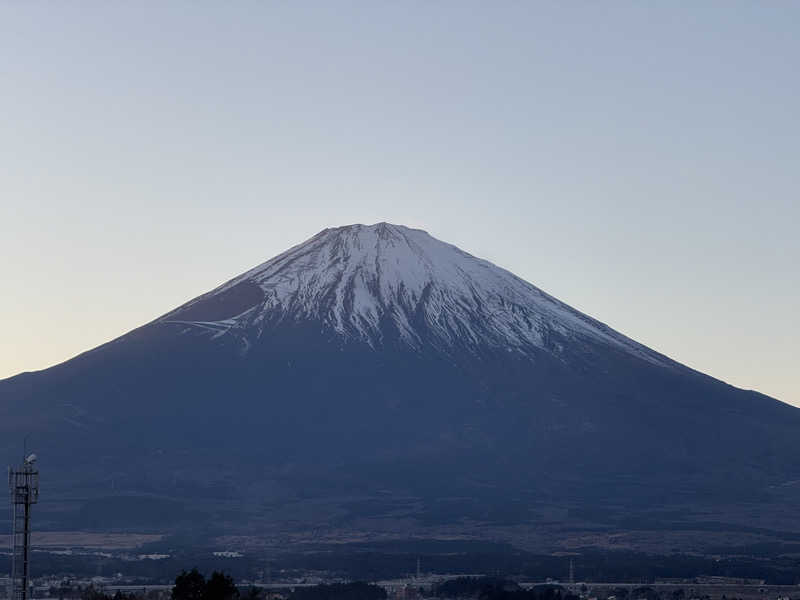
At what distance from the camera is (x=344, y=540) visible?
171125mm

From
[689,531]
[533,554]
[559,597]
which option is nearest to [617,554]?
[533,554]

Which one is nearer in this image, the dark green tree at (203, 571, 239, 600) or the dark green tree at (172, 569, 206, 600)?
the dark green tree at (203, 571, 239, 600)

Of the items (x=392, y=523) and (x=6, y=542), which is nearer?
(x=6, y=542)

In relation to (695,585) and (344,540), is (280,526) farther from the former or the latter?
(695,585)

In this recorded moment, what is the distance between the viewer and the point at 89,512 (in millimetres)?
186500

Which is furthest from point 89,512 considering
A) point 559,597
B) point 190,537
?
point 559,597

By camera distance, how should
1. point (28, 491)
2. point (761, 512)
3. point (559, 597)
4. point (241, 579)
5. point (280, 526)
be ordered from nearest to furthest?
1. point (28, 491)
2. point (559, 597)
3. point (241, 579)
4. point (280, 526)
5. point (761, 512)

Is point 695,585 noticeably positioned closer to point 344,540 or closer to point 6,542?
point 344,540

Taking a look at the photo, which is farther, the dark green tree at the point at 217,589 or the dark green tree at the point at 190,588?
the dark green tree at the point at 190,588

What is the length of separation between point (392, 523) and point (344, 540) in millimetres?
13598

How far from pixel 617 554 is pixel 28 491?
333ft

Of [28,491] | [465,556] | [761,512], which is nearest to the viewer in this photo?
[28,491]

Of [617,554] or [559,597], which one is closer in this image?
[559,597]

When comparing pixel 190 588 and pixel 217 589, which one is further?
pixel 190 588
